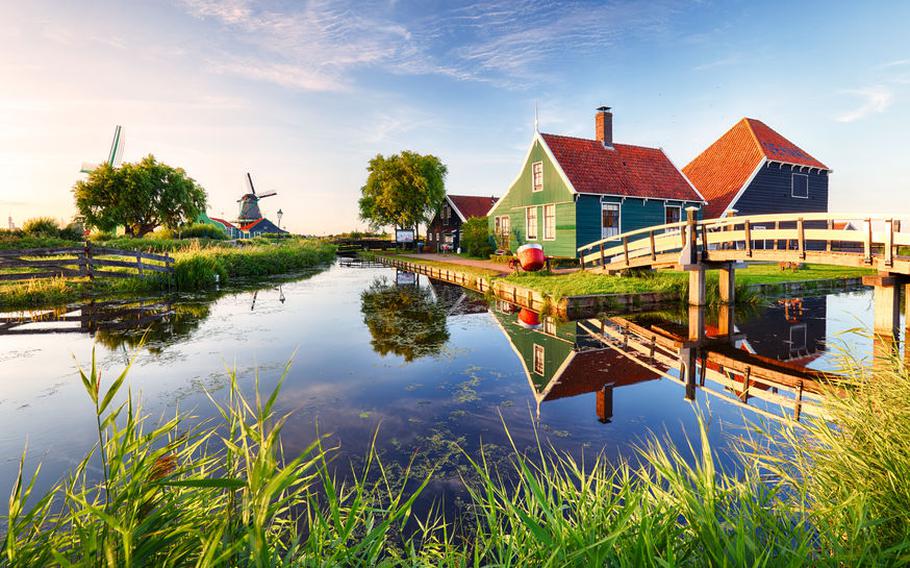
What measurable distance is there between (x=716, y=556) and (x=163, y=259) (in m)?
20.8

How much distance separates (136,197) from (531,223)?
37080mm

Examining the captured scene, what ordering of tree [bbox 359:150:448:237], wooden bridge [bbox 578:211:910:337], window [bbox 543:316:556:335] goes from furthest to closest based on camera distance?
tree [bbox 359:150:448:237] → window [bbox 543:316:556:335] → wooden bridge [bbox 578:211:910:337]

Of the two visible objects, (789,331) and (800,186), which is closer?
(789,331)

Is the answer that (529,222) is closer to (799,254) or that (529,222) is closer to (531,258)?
(531,258)

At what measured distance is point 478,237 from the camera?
30.3 meters

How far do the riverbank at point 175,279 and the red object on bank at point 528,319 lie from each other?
1332 centimetres

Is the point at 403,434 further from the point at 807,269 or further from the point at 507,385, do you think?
the point at 807,269

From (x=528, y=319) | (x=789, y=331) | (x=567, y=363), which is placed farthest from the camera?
(x=528, y=319)

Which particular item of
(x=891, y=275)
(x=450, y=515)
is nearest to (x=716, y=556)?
(x=450, y=515)

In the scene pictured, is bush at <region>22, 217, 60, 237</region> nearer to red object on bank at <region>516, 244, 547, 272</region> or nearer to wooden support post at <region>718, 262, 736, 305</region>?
red object on bank at <region>516, 244, 547, 272</region>

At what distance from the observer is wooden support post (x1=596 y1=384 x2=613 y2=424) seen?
5608mm

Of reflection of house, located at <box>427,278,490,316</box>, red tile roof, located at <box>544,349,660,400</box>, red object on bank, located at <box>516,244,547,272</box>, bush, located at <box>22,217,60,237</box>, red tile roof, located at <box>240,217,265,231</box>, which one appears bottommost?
red tile roof, located at <box>544,349,660,400</box>

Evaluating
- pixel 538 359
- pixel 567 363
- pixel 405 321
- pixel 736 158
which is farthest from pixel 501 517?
pixel 736 158

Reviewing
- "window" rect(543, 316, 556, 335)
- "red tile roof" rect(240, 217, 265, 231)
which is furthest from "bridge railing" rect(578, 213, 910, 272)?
"red tile roof" rect(240, 217, 265, 231)
